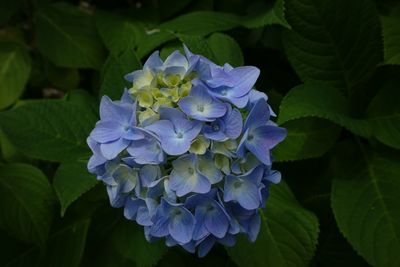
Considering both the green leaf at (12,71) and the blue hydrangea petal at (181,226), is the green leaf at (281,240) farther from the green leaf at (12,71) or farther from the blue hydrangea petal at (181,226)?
the green leaf at (12,71)

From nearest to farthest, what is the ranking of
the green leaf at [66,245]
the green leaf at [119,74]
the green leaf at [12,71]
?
1. the green leaf at [119,74]
2. the green leaf at [66,245]
3. the green leaf at [12,71]

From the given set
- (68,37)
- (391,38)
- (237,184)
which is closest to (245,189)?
(237,184)

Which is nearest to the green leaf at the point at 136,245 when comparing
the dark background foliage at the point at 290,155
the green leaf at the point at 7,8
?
the dark background foliage at the point at 290,155

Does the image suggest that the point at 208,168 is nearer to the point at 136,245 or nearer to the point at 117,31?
the point at 136,245

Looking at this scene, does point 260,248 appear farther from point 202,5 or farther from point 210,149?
point 202,5

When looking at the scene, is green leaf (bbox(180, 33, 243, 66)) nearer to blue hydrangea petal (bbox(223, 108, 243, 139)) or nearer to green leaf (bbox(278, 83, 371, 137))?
green leaf (bbox(278, 83, 371, 137))

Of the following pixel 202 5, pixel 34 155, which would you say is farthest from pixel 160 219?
pixel 202 5

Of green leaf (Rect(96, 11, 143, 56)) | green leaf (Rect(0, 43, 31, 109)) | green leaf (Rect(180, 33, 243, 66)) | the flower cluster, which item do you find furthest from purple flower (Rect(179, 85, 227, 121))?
green leaf (Rect(0, 43, 31, 109))
